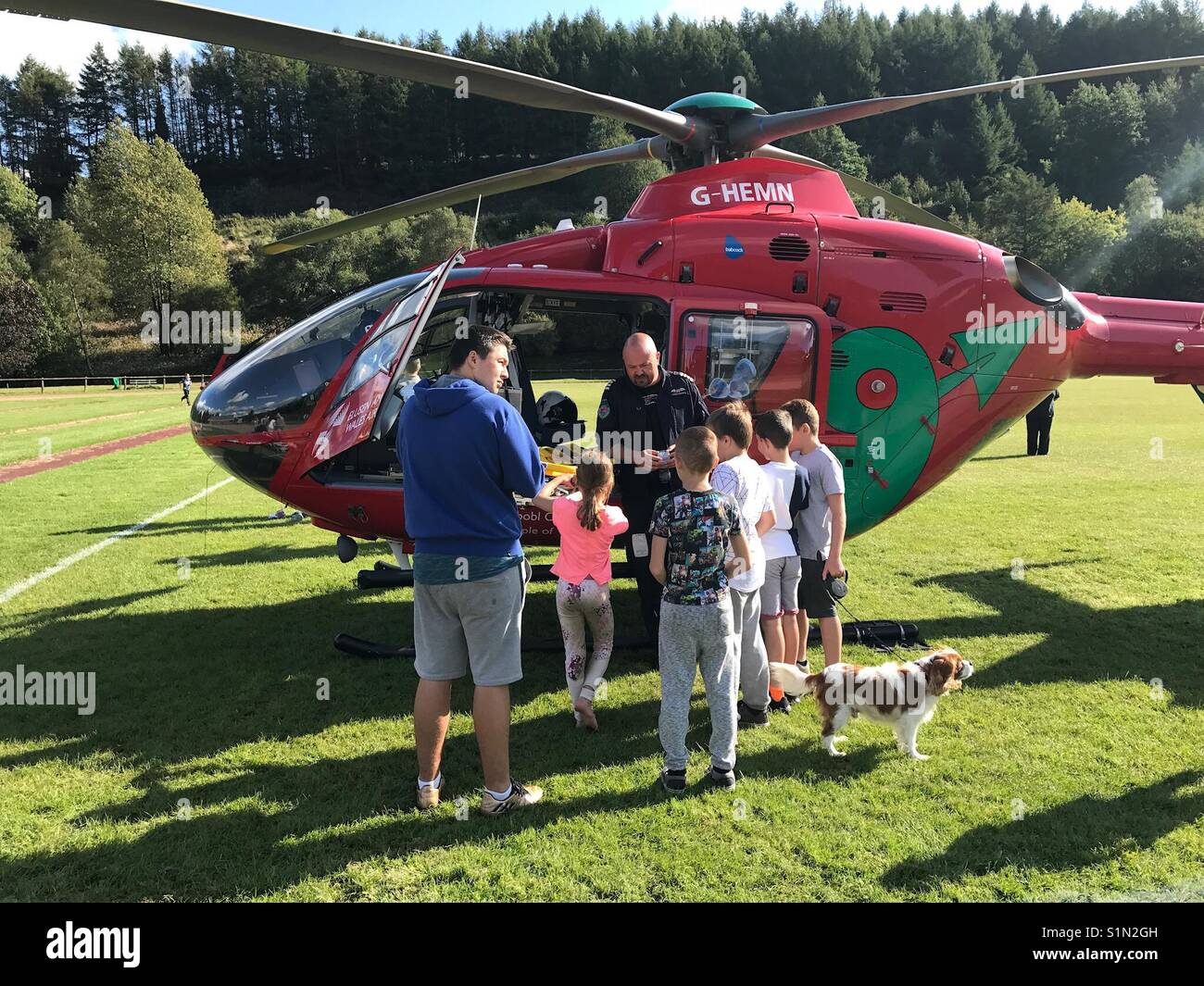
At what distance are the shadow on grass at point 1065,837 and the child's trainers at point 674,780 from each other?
3.44 ft

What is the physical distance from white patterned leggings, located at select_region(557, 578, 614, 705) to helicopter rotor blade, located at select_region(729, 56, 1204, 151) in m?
4.05

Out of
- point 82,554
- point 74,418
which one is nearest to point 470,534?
point 82,554

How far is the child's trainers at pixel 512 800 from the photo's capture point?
3.77 meters

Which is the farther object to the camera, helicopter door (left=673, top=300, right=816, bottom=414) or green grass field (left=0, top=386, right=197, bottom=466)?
green grass field (left=0, top=386, right=197, bottom=466)

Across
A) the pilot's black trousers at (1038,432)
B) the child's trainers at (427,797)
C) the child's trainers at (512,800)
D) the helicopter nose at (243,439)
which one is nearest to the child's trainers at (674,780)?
the child's trainers at (512,800)

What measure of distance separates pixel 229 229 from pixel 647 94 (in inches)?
2376

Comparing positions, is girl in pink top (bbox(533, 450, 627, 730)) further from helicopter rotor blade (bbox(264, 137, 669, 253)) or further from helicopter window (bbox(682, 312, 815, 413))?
helicopter rotor blade (bbox(264, 137, 669, 253))

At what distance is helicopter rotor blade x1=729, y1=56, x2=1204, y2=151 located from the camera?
583 cm

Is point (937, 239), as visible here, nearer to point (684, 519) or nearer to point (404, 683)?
point (684, 519)

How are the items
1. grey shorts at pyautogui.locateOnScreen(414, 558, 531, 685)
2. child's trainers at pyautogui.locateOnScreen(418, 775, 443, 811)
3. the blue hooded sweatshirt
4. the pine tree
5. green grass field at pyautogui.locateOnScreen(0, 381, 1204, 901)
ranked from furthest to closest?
the pine tree
child's trainers at pyautogui.locateOnScreen(418, 775, 443, 811)
grey shorts at pyautogui.locateOnScreen(414, 558, 531, 685)
the blue hooded sweatshirt
green grass field at pyautogui.locateOnScreen(0, 381, 1204, 901)

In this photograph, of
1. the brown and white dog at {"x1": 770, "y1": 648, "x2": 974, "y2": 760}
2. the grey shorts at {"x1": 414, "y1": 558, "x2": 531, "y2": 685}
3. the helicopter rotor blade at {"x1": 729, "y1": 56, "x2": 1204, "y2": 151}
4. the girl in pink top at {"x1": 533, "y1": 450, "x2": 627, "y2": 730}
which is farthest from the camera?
the helicopter rotor blade at {"x1": 729, "y1": 56, "x2": 1204, "y2": 151}
